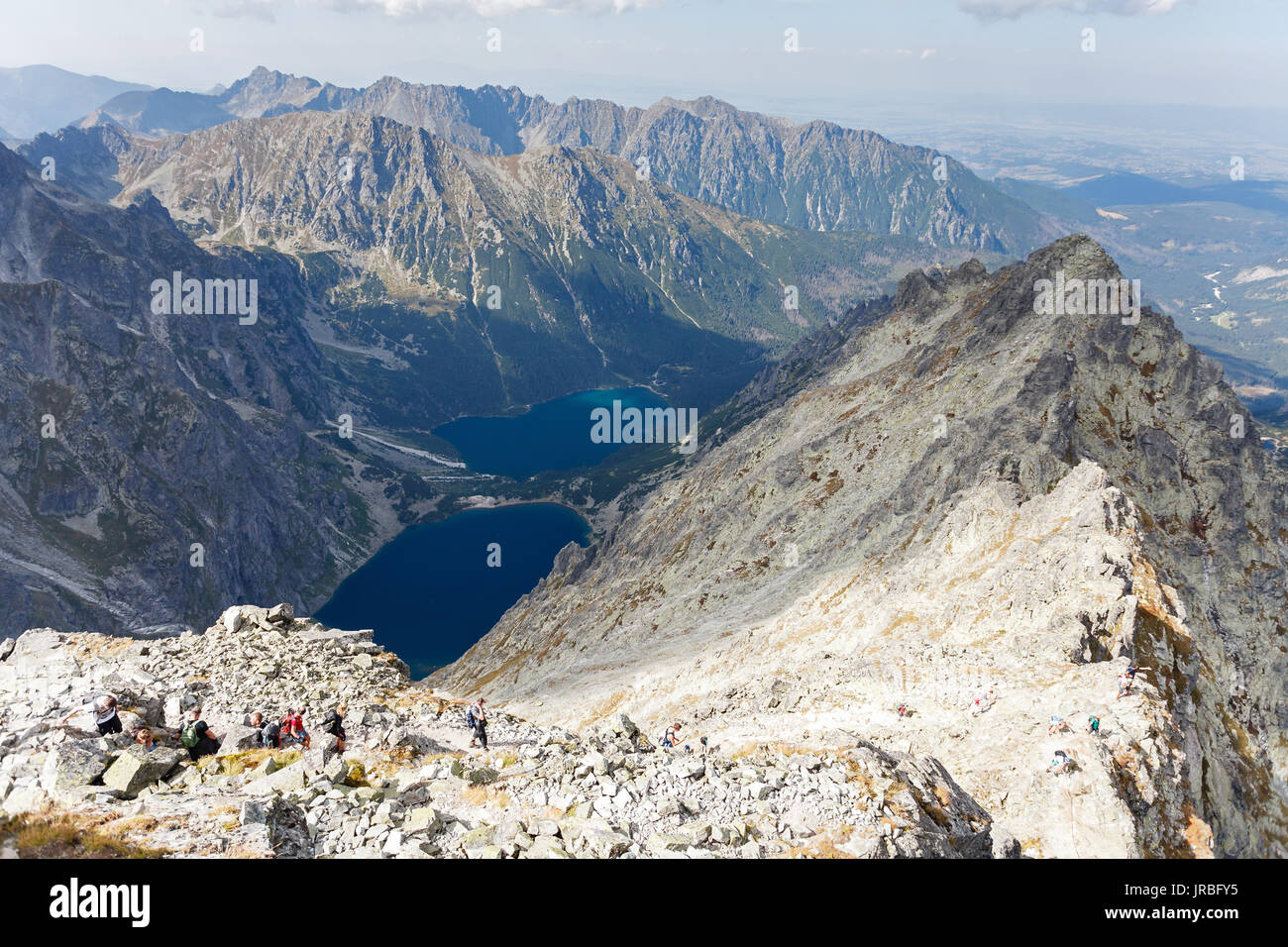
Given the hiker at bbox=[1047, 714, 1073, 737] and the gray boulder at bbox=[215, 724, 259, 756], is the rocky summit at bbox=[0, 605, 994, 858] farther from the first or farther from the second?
the hiker at bbox=[1047, 714, 1073, 737]

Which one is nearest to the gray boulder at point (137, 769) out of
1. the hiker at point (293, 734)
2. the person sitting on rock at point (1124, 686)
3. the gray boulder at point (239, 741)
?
the gray boulder at point (239, 741)

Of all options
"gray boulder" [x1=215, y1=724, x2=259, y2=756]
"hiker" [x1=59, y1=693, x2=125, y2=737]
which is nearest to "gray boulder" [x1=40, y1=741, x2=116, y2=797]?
"hiker" [x1=59, y1=693, x2=125, y2=737]

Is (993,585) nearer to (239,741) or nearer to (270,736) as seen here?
(270,736)

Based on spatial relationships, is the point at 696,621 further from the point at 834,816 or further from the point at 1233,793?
the point at 834,816

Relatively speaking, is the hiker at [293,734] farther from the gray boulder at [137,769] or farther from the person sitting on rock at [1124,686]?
the person sitting on rock at [1124,686]

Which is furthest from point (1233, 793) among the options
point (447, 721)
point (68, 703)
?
point (68, 703)

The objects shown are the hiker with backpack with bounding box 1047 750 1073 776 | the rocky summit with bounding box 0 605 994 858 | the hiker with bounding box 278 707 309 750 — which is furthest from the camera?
the hiker with backpack with bounding box 1047 750 1073 776
